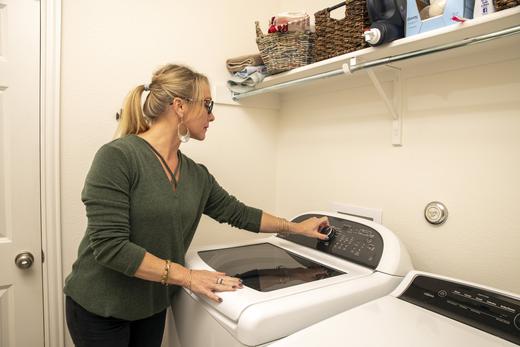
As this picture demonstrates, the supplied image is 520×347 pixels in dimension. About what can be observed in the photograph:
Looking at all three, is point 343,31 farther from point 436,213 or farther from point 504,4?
point 436,213

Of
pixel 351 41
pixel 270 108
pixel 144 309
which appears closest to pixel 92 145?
pixel 144 309

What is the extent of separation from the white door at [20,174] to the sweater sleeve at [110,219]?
26.0 inches

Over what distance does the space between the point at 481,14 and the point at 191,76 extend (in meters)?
0.92

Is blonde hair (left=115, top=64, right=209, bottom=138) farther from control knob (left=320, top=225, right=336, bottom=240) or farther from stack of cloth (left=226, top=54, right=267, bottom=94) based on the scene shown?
control knob (left=320, top=225, right=336, bottom=240)

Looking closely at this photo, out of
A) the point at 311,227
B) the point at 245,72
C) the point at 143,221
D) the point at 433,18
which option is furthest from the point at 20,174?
the point at 433,18

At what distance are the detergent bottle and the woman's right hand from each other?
0.93 m

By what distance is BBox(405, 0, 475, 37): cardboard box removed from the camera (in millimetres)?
968

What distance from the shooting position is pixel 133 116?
1185mm

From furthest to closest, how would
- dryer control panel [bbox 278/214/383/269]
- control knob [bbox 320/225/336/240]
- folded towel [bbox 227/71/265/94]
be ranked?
folded towel [bbox 227/71/265/94] < control knob [bbox 320/225/336/240] < dryer control panel [bbox 278/214/383/269]

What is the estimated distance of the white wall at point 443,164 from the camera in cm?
110

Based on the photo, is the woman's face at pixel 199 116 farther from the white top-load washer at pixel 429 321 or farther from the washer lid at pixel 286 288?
the white top-load washer at pixel 429 321

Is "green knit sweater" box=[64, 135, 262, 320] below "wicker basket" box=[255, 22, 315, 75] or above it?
below

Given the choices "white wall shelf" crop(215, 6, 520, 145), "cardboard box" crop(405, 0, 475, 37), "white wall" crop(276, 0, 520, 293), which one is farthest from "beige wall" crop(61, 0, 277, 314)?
"cardboard box" crop(405, 0, 475, 37)

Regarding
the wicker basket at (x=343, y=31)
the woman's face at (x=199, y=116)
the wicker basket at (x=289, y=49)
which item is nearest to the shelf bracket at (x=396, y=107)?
the wicker basket at (x=343, y=31)
